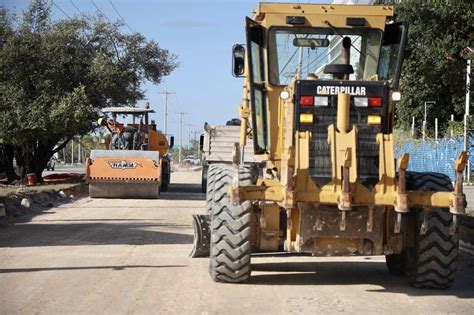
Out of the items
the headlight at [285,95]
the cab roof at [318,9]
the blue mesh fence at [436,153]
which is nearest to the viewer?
the headlight at [285,95]

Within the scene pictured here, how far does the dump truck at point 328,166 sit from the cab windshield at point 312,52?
0.01 meters

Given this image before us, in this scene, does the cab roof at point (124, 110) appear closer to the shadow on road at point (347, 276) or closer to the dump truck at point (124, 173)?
the dump truck at point (124, 173)

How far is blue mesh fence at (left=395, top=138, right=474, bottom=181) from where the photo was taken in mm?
33438

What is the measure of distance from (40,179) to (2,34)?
6686mm

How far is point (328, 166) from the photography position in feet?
28.3

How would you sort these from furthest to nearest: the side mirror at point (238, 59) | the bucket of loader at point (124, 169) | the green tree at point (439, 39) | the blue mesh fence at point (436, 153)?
the blue mesh fence at point (436, 153) < the bucket of loader at point (124, 169) < the green tree at point (439, 39) < the side mirror at point (238, 59)

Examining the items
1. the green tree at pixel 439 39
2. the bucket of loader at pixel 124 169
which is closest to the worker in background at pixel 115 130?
the bucket of loader at pixel 124 169

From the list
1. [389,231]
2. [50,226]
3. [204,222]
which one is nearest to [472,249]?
[389,231]

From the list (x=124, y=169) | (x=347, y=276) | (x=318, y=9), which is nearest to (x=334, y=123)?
(x=318, y=9)

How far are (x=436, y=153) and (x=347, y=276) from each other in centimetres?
2718

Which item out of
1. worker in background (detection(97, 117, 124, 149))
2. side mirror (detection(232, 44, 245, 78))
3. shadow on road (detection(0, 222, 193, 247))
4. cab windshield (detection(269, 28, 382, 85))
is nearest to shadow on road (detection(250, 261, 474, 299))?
cab windshield (detection(269, 28, 382, 85))

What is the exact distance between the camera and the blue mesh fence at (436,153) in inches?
1316

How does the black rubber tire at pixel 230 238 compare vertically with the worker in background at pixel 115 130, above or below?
below

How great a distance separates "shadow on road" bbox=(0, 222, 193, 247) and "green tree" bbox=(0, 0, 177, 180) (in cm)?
1317
